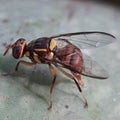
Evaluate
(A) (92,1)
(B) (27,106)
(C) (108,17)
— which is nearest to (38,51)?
(B) (27,106)

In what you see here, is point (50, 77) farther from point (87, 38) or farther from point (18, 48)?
point (87, 38)

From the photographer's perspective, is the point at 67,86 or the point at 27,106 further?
the point at 67,86

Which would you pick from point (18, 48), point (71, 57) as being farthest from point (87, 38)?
point (18, 48)

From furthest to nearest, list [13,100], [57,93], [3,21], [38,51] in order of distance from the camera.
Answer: [3,21] < [38,51] < [57,93] < [13,100]

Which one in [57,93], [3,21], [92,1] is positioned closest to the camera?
[57,93]

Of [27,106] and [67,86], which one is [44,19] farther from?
[27,106]

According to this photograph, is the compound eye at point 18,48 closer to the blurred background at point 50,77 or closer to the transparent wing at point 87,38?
the blurred background at point 50,77

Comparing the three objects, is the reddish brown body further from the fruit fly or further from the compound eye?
the compound eye
